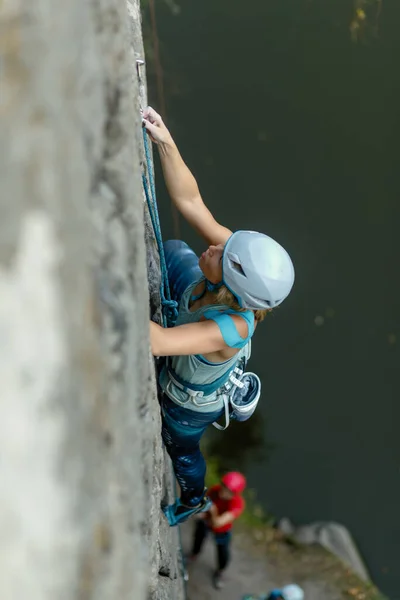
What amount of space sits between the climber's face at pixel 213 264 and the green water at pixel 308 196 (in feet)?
12.0

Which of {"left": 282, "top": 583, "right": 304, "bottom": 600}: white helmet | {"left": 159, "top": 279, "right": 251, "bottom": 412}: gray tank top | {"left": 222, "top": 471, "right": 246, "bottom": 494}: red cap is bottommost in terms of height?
{"left": 282, "top": 583, "right": 304, "bottom": 600}: white helmet

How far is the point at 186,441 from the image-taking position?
2494mm

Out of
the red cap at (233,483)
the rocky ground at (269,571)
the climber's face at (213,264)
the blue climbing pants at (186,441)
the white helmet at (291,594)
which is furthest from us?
the rocky ground at (269,571)

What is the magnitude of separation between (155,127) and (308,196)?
3.98m

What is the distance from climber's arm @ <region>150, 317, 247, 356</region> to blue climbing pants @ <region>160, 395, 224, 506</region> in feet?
1.86

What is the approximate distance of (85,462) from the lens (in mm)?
928

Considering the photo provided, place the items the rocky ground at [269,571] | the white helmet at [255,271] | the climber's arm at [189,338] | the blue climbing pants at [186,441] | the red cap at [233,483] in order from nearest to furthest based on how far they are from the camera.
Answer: the climber's arm at [189,338]
the white helmet at [255,271]
the blue climbing pants at [186,441]
the red cap at [233,483]
the rocky ground at [269,571]

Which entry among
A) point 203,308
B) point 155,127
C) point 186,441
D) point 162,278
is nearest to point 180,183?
point 155,127

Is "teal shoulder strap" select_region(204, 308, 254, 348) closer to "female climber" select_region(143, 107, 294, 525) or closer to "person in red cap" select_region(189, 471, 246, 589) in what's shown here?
"female climber" select_region(143, 107, 294, 525)

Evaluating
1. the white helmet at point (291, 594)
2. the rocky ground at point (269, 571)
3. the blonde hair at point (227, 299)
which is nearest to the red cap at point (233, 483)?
the white helmet at point (291, 594)

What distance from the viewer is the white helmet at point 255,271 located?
1.72m

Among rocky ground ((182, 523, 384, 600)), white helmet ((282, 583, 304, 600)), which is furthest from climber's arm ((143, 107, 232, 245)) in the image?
rocky ground ((182, 523, 384, 600))

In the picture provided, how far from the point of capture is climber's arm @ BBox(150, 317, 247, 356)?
1.57 m

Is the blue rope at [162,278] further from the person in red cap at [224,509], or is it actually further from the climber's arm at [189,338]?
the person in red cap at [224,509]
